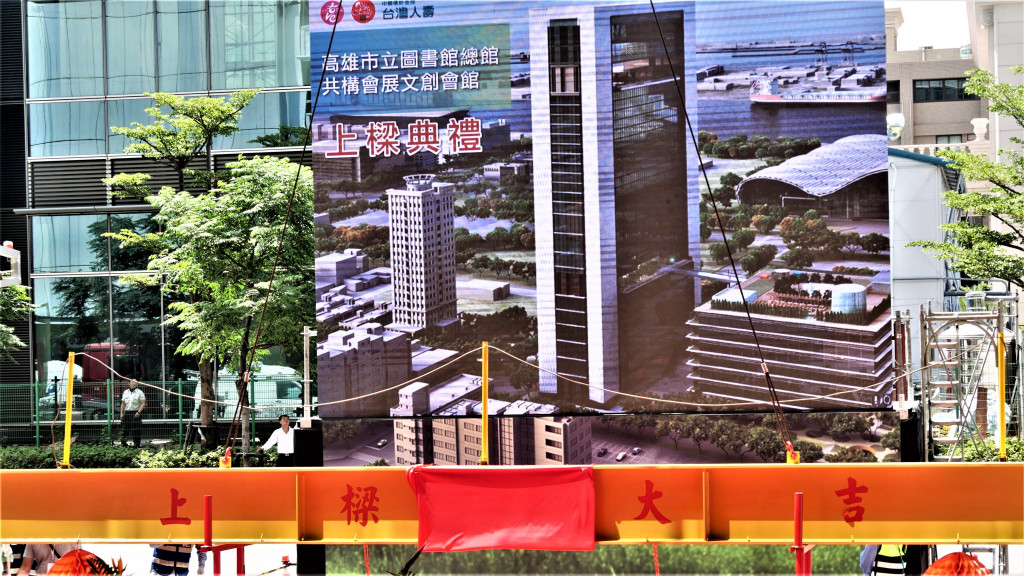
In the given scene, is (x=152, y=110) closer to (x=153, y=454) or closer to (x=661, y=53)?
(x=153, y=454)

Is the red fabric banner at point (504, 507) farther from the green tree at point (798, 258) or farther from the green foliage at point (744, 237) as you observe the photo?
the green tree at point (798, 258)

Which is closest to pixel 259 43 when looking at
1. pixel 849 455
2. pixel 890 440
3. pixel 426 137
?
pixel 426 137

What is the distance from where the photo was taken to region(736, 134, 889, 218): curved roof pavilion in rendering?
15.1 meters

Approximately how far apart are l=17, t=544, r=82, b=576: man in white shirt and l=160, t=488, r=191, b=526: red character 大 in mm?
1754

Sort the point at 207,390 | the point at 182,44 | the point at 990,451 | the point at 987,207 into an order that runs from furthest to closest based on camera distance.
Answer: the point at 182,44 → the point at 207,390 → the point at 987,207 → the point at 990,451

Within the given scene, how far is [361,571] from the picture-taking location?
14445 millimetres

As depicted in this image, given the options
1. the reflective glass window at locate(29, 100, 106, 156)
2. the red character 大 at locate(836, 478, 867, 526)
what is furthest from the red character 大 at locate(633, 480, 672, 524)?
the reflective glass window at locate(29, 100, 106, 156)

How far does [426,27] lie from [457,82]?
1.00 metres

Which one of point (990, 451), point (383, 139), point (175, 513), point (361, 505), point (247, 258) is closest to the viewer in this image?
point (361, 505)

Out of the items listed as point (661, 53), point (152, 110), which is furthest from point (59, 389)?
point (661, 53)

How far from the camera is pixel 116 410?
23.8 meters

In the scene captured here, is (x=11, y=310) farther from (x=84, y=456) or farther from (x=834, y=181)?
(x=834, y=181)

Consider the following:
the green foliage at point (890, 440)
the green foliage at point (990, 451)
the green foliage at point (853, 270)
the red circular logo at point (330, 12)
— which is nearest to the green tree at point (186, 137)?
the red circular logo at point (330, 12)

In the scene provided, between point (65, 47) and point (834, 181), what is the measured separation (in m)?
19.8
